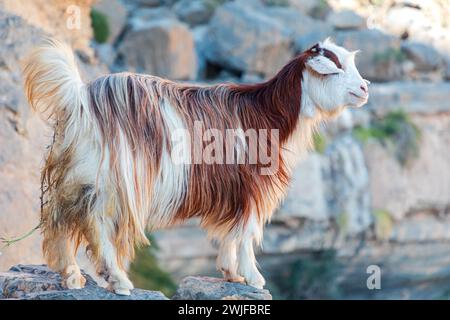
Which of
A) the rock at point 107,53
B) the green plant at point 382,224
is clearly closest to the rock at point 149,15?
the rock at point 107,53

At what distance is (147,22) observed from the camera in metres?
23.5

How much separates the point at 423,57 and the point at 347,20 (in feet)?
7.99

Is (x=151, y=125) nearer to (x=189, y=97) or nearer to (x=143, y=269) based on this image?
(x=189, y=97)

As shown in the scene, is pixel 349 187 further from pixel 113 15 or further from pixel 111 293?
pixel 111 293

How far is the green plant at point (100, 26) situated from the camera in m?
21.8

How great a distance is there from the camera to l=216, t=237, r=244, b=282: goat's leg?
671 centimetres

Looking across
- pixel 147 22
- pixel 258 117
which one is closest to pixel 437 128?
pixel 147 22

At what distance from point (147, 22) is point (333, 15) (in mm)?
5418

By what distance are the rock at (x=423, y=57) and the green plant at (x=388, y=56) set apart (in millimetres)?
563

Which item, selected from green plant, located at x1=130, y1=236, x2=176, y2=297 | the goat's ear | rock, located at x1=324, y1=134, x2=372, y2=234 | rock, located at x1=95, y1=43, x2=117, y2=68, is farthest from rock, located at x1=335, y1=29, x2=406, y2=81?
the goat's ear

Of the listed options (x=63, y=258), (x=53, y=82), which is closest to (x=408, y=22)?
(x=63, y=258)

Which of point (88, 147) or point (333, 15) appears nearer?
point (88, 147)

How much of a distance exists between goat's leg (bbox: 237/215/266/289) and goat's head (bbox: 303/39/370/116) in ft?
3.59

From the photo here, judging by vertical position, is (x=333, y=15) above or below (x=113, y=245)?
above
